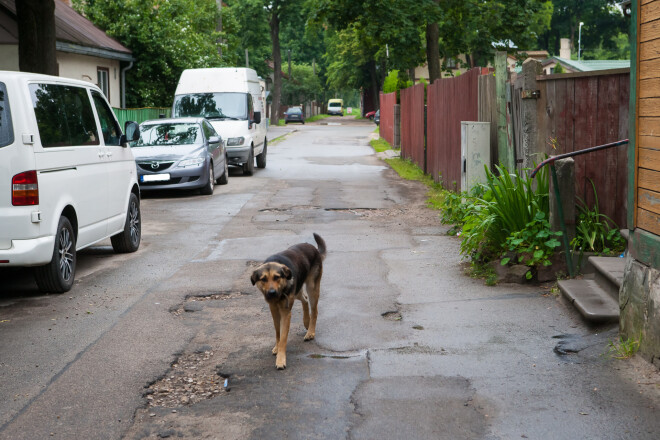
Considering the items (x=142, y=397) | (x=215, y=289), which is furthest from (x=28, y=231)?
(x=142, y=397)

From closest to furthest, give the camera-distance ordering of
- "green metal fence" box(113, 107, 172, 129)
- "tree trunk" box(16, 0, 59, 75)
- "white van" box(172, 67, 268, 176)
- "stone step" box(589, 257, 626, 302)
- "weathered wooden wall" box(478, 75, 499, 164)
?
"stone step" box(589, 257, 626, 302)
"weathered wooden wall" box(478, 75, 499, 164)
"tree trunk" box(16, 0, 59, 75)
"white van" box(172, 67, 268, 176)
"green metal fence" box(113, 107, 172, 129)

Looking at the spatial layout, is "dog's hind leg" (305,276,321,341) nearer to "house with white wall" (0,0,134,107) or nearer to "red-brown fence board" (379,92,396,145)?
"house with white wall" (0,0,134,107)

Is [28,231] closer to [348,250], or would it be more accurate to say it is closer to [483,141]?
[348,250]

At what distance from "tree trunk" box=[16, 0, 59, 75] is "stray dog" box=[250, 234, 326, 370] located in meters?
11.1

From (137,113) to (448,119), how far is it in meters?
13.7

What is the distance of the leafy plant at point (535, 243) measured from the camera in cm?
779

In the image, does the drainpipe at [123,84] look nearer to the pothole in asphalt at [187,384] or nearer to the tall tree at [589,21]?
the pothole in asphalt at [187,384]

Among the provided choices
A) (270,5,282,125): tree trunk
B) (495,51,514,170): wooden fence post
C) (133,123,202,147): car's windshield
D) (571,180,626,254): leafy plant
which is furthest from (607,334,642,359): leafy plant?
(270,5,282,125): tree trunk

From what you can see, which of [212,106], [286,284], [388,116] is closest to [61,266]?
[286,284]

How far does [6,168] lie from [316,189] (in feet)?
35.9

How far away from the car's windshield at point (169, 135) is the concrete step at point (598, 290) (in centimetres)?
1155

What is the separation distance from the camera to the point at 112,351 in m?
5.96

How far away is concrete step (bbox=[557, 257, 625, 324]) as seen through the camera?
623 cm

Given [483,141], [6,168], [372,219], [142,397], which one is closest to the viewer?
[142,397]
